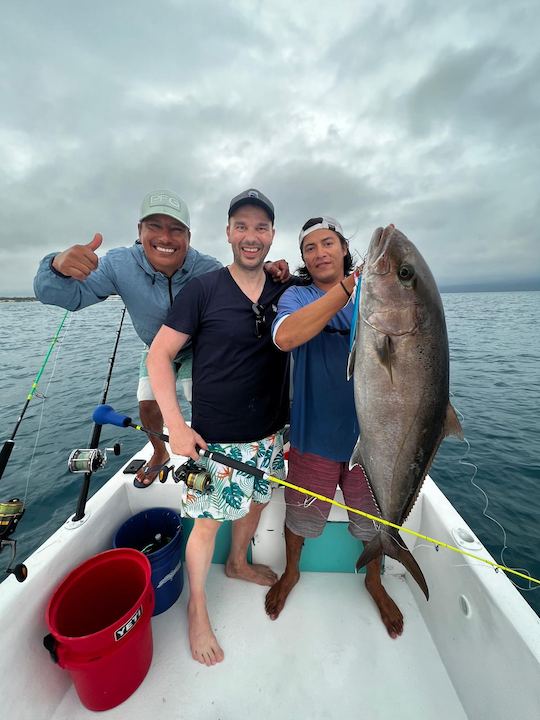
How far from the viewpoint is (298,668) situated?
90.6 inches

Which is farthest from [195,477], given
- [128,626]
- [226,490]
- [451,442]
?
[451,442]

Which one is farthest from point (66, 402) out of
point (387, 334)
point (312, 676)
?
point (387, 334)

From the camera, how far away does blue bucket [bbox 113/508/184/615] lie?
2561 mm

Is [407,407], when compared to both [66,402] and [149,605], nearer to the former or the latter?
[149,605]

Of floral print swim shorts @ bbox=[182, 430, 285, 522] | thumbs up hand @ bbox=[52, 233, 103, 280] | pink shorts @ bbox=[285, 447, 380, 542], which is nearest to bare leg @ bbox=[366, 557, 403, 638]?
pink shorts @ bbox=[285, 447, 380, 542]

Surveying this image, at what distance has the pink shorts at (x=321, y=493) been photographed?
99.2 inches

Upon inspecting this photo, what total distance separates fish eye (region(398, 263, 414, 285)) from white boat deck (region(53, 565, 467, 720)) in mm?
2664

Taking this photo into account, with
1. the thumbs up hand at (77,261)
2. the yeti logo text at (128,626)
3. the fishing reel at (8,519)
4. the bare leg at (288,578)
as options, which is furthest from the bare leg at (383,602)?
the thumbs up hand at (77,261)

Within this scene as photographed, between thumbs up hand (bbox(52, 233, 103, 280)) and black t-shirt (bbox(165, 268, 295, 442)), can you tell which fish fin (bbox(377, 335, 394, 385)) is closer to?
black t-shirt (bbox(165, 268, 295, 442))

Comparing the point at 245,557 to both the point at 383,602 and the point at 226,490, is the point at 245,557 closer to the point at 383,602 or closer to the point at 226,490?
the point at 226,490

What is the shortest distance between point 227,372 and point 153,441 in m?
1.67

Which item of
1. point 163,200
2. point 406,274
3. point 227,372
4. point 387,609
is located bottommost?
point 387,609

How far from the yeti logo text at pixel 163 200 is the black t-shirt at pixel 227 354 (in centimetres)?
93

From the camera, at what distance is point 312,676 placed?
2252mm
